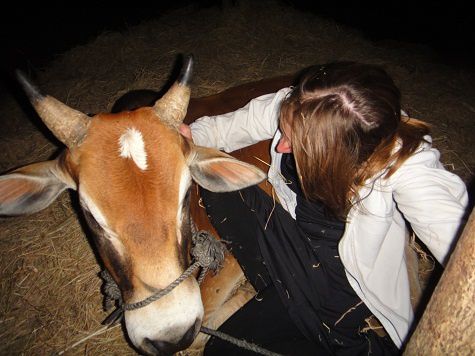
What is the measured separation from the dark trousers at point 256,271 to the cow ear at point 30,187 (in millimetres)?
1354

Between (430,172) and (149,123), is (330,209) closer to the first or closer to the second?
(430,172)

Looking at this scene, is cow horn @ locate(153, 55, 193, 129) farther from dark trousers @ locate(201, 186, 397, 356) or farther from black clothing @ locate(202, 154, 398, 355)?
dark trousers @ locate(201, 186, 397, 356)

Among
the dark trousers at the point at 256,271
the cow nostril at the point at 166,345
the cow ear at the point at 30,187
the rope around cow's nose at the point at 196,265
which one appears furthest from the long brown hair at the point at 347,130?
the cow ear at the point at 30,187

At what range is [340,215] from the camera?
222cm

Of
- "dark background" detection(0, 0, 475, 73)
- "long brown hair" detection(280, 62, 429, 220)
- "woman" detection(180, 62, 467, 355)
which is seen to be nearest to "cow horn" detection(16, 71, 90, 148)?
"woman" detection(180, 62, 467, 355)

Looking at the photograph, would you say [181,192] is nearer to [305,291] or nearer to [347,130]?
[347,130]

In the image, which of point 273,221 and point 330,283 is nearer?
point 330,283

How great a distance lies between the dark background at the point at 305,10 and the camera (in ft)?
24.3

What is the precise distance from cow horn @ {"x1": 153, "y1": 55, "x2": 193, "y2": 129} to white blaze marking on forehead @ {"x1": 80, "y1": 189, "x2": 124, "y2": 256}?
0.64 m

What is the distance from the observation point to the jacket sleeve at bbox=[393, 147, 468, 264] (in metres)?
1.75

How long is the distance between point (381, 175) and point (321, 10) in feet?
32.5

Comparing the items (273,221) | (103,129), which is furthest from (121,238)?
(273,221)

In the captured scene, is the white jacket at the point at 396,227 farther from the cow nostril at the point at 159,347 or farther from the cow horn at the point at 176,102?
the cow nostril at the point at 159,347

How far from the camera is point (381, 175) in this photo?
1983mm
